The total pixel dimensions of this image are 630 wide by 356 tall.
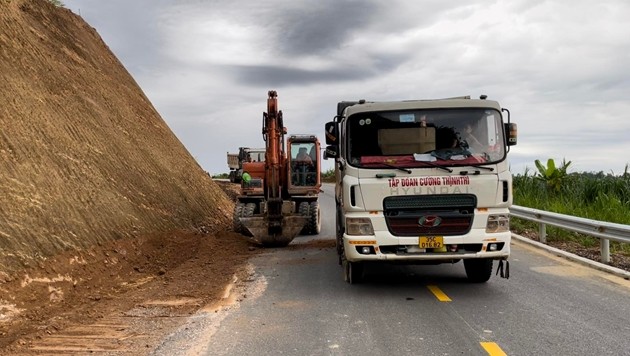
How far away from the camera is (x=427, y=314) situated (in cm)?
609

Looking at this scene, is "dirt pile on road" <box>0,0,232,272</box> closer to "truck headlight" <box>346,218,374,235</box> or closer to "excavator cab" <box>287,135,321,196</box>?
"excavator cab" <box>287,135,321,196</box>

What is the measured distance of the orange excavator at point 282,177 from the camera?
13.0 m

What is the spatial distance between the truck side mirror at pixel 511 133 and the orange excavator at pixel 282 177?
6524 mm

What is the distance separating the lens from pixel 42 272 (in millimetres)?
7609

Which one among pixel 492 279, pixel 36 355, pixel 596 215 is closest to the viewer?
pixel 36 355

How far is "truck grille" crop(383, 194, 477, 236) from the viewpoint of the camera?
7.05 metres

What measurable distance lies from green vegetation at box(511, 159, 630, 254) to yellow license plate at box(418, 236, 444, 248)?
19.4ft

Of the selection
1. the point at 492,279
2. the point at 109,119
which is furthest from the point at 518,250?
the point at 109,119

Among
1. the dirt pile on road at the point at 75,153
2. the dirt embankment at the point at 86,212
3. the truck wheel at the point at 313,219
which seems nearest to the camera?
the dirt embankment at the point at 86,212

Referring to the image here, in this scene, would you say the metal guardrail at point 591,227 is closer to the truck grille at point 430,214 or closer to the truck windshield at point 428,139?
the truck windshield at point 428,139

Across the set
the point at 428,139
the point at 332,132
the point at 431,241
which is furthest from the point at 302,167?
the point at 431,241

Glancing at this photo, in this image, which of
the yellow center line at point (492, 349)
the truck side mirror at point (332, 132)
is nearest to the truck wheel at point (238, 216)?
the truck side mirror at point (332, 132)

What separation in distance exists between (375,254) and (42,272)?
A: 4.93 meters

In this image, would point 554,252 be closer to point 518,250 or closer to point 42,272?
point 518,250
